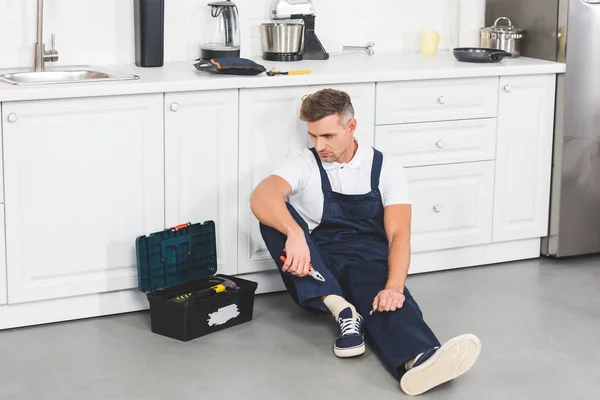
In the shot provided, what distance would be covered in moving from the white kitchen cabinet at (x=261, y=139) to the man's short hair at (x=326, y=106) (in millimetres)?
306

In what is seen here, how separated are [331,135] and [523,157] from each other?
1.24 m

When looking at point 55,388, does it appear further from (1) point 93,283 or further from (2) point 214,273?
(2) point 214,273

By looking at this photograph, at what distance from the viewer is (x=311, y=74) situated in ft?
12.6

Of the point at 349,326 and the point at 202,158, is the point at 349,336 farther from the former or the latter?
the point at 202,158

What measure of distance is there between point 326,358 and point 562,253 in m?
1.59

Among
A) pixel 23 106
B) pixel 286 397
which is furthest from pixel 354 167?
pixel 23 106

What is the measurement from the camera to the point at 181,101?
11.9 feet

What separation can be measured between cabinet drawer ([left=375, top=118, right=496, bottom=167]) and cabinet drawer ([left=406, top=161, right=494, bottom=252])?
0.13ft

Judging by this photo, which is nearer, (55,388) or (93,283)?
(55,388)

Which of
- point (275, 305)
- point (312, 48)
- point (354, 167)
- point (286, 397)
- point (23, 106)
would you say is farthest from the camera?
point (312, 48)

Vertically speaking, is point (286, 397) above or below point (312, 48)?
below

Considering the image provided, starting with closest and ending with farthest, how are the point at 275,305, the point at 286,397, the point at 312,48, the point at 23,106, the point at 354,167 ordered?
the point at 286,397 < the point at 23,106 < the point at 354,167 < the point at 275,305 < the point at 312,48

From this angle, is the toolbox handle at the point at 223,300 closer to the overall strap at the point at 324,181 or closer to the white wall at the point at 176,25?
the overall strap at the point at 324,181

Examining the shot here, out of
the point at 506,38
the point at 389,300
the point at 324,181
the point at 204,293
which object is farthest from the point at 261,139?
the point at 506,38
